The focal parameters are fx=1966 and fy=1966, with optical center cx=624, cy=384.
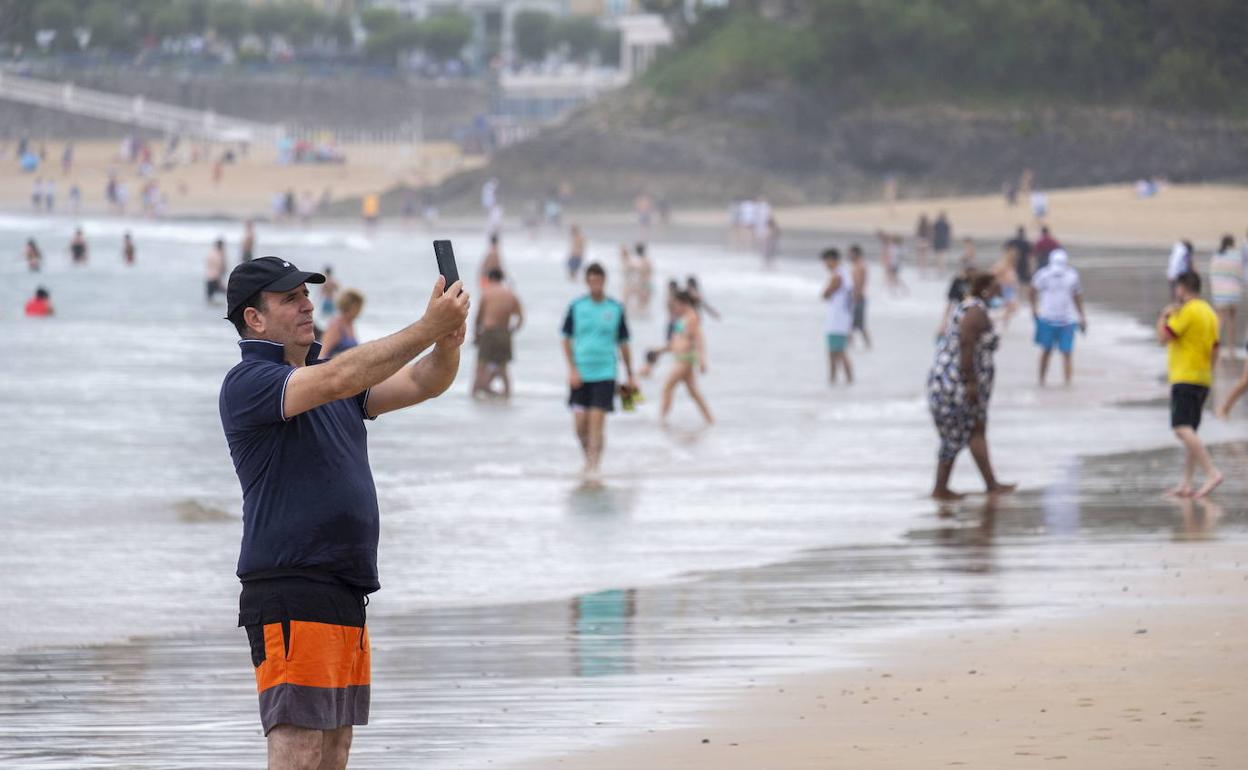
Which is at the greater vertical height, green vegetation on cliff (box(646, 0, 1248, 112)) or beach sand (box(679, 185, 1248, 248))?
green vegetation on cliff (box(646, 0, 1248, 112))

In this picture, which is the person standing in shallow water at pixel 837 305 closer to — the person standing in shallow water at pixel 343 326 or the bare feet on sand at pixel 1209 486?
the person standing in shallow water at pixel 343 326

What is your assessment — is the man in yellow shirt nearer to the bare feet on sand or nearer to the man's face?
the bare feet on sand

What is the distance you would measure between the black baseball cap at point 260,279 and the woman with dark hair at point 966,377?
817 centimetres

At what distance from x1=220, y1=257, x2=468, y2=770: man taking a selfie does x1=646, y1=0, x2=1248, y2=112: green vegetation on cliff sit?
3353 inches

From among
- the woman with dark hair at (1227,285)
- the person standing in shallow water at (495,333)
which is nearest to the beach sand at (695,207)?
the woman with dark hair at (1227,285)

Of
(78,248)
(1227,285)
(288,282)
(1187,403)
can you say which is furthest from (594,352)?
(78,248)

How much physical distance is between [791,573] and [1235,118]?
80344 millimetres

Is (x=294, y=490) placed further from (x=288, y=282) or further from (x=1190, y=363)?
(x=1190, y=363)

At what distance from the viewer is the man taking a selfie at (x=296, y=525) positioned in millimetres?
4762

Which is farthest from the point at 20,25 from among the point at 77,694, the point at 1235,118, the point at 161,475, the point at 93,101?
the point at 77,694

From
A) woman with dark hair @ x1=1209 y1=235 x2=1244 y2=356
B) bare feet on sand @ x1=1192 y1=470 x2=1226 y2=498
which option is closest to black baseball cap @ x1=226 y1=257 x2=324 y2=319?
bare feet on sand @ x1=1192 y1=470 x2=1226 y2=498

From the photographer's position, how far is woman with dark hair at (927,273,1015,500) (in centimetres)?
1258

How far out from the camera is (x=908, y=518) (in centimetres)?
1238

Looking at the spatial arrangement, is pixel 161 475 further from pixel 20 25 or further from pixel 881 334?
pixel 20 25
